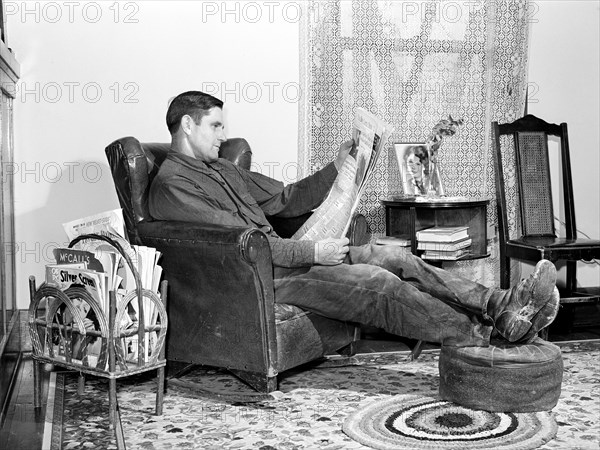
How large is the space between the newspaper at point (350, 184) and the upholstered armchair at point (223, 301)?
0.33 m

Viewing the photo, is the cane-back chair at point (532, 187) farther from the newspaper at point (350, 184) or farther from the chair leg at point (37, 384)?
the chair leg at point (37, 384)

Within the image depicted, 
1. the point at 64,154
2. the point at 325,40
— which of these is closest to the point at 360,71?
the point at 325,40

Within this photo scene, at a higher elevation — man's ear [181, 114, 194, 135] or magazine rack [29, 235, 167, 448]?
man's ear [181, 114, 194, 135]

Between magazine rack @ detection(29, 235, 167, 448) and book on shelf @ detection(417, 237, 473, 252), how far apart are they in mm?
1553

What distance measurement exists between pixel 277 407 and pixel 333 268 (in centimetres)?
56

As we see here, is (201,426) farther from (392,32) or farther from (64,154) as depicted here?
(392,32)

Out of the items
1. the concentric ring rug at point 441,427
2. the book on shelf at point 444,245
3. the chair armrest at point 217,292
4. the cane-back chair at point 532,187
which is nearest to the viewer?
the concentric ring rug at point 441,427

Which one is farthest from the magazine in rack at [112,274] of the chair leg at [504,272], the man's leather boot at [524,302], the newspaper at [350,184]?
the chair leg at [504,272]

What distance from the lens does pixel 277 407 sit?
3098 millimetres

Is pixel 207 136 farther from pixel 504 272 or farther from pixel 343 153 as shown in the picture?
pixel 504 272

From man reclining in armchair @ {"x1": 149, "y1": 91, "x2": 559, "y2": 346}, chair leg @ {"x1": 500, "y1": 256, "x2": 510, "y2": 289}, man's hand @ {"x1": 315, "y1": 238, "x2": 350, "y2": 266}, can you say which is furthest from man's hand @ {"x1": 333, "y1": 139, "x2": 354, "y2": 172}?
chair leg @ {"x1": 500, "y1": 256, "x2": 510, "y2": 289}

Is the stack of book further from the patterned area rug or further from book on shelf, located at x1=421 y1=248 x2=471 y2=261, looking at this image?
the patterned area rug

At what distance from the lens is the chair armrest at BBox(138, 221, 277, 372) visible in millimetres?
3092

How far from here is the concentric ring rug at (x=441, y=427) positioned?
2697 millimetres
